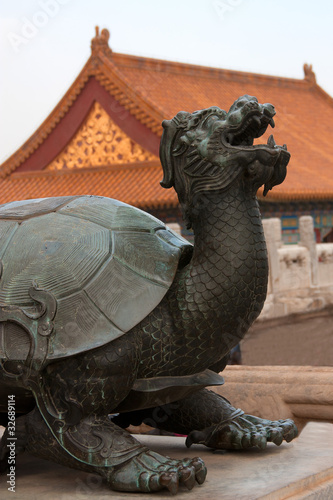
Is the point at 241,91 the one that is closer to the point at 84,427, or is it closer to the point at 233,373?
the point at 233,373

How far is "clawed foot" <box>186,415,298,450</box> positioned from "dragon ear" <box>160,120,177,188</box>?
3.02 feet

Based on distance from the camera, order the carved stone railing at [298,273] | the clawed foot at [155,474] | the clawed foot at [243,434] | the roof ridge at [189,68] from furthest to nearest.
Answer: the roof ridge at [189,68] → the carved stone railing at [298,273] → the clawed foot at [243,434] → the clawed foot at [155,474]

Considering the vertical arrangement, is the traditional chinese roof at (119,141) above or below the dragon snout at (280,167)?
above

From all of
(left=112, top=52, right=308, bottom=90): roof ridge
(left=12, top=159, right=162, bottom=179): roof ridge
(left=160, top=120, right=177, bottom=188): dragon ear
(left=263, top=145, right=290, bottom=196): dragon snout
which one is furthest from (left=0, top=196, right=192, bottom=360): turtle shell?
(left=112, top=52, right=308, bottom=90): roof ridge

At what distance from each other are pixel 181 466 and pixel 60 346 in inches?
20.1

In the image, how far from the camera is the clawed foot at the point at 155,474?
2238 millimetres

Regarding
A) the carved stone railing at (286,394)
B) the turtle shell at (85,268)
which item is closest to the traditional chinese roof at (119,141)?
the carved stone railing at (286,394)

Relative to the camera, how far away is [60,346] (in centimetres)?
228

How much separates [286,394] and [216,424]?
0.97m

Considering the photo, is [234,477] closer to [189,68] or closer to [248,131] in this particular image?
[248,131]

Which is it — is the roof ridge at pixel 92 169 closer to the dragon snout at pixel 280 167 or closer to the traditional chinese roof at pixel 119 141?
the traditional chinese roof at pixel 119 141


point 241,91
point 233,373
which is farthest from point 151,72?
point 233,373

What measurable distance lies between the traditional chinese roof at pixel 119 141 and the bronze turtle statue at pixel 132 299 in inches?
431

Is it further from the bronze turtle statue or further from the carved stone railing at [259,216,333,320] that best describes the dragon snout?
the carved stone railing at [259,216,333,320]
